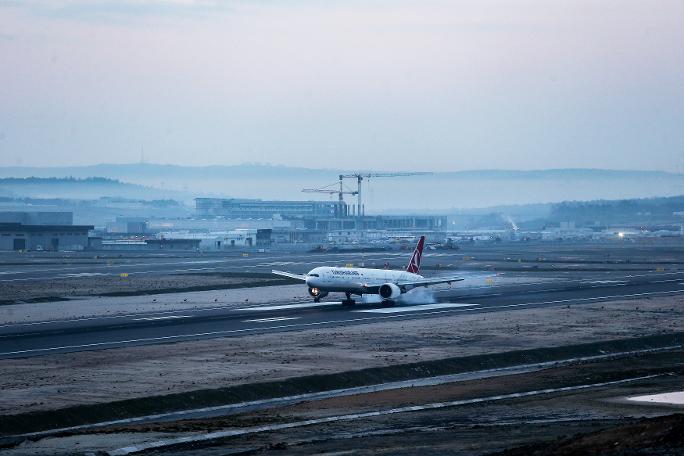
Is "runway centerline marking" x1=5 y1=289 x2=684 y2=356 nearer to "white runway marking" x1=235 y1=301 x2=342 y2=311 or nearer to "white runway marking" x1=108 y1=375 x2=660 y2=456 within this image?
"white runway marking" x1=235 y1=301 x2=342 y2=311

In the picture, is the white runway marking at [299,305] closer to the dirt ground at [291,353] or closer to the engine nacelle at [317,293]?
the engine nacelle at [317,293]

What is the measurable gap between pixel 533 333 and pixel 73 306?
124 feet

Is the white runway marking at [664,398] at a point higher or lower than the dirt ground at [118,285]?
lower

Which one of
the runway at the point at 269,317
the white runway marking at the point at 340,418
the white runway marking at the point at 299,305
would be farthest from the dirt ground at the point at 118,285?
the white runway marking at the point at 340,418

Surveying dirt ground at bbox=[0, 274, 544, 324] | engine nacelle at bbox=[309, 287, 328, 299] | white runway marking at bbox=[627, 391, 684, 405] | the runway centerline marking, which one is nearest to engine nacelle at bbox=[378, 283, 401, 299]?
engine nacelle at bbox=[309, 287, 328, 299]

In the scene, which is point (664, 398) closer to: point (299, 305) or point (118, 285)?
point (299, 305)

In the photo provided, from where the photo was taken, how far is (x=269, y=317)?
253 feet

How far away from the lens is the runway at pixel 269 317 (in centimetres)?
6344

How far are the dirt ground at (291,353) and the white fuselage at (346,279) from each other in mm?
11282

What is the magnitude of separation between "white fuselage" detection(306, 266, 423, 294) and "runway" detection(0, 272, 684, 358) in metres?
1.51

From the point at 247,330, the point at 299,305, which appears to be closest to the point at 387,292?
the point at 299,305

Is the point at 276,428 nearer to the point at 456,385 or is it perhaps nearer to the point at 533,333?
the point at 456,385

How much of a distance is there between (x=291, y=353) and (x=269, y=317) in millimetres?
19345

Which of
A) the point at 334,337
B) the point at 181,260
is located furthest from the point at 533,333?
the point at 181,260
